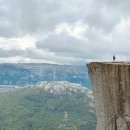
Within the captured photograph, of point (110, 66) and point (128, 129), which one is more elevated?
point (110, 66)

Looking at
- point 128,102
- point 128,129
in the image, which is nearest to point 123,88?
point 128,102

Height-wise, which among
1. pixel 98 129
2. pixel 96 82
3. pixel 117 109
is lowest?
pixel 98 129

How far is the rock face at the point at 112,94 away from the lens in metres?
10.9

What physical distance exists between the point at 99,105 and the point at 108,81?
3.09 feet

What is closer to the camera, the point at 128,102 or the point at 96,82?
the point at 128,102

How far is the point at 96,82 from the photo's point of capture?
11602 mm

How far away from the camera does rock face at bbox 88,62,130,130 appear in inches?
428

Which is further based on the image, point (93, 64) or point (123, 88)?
point (93, 64)

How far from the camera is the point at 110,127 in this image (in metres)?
11.3

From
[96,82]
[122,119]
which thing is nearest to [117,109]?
[122,119]

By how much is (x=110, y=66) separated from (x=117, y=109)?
4.23 ft

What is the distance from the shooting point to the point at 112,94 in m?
11.2

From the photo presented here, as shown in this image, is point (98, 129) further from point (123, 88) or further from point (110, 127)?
point (123, 88)

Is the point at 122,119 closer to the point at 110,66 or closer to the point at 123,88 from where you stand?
the point at 123,88
